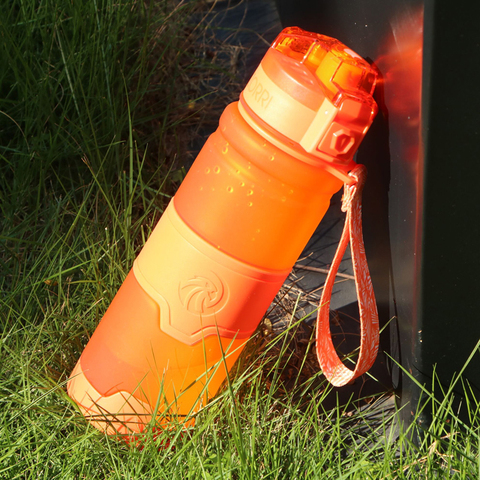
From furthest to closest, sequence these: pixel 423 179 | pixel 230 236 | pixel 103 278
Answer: pixel 103 278
pixel 230 236
pixel 423 179

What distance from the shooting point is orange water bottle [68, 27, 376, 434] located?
923 mm

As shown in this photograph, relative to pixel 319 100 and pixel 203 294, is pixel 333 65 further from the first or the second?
pixel 203 294

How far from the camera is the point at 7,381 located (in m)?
1.15

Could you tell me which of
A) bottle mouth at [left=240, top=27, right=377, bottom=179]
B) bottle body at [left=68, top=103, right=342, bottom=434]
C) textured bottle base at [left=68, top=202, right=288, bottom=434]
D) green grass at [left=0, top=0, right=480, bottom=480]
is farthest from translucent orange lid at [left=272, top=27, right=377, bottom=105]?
green grass at [left=0, top=0, right=480, bottom=480]

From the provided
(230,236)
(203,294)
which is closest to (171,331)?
(203,294)

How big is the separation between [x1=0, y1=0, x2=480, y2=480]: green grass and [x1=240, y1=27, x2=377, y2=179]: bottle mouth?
0.38m

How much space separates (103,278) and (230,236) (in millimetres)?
512

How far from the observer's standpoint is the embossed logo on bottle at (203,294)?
1025mm

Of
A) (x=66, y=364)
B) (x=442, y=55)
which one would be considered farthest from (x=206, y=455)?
(x=442, y=55)

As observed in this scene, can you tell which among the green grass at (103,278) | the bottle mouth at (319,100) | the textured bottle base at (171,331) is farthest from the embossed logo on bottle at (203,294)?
the bottle mouth at (319,100)

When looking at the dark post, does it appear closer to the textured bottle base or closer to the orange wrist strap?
the orange wrist strap

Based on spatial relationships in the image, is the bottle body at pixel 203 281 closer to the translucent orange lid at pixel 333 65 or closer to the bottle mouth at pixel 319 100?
the bottle mouth at pixel 319 100

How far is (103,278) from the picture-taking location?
137 centimetres

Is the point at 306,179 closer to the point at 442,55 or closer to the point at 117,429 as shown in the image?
the point at 442,55
